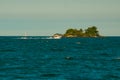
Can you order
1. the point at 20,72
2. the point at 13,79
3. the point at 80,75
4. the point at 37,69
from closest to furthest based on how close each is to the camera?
the point at 13,79
the point at 80,75
the point at 20,72
the point at 37,69

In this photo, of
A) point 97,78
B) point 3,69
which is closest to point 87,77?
point 97,78

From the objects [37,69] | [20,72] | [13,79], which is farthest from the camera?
[37,69]

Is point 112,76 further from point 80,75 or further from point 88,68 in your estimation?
point 88,68

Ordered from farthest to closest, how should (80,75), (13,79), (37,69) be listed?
(37,69) → (80,75) → (13,79)

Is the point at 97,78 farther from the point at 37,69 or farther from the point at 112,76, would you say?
the point at 37,69

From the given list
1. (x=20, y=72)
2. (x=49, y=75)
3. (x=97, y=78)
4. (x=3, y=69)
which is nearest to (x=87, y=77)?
(x=97, y=78)

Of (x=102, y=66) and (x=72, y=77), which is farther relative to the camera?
(x=102, y=66)

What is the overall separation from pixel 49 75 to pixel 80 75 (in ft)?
12.3

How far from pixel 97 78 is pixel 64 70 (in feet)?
34.1

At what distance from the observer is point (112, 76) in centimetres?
5866

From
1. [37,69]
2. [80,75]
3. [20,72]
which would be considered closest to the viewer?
[80,75]

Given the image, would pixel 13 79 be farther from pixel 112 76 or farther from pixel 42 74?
pixel 112 76

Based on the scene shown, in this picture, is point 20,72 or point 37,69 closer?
point 20,72

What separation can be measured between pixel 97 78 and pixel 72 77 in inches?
113
